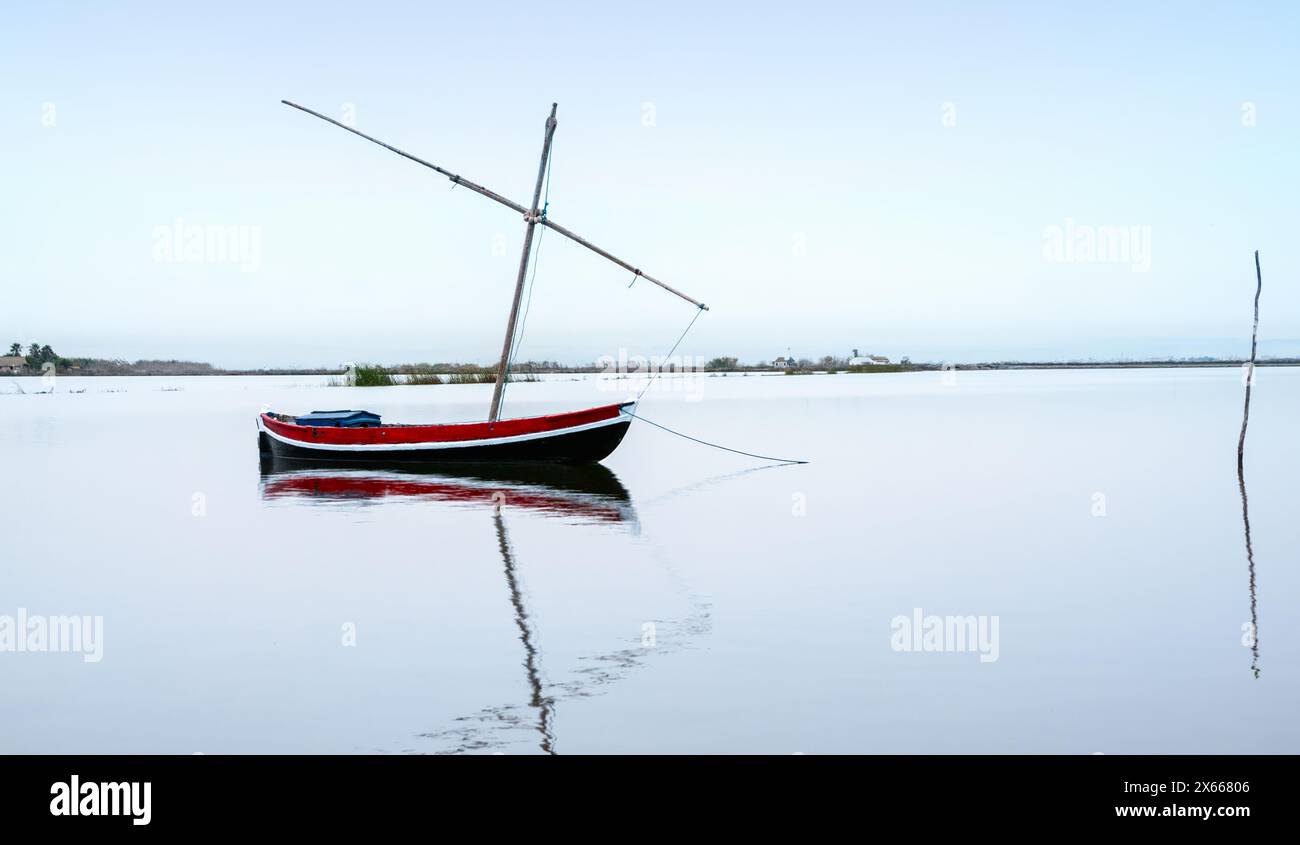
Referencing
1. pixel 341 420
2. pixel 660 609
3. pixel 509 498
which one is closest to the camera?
pixel 660 609

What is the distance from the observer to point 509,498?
78.1 feet

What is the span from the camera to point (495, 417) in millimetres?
29484

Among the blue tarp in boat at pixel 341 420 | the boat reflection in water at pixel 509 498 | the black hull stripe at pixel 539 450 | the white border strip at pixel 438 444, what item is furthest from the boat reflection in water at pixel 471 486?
the blue tarp in boat at pixel 341 420

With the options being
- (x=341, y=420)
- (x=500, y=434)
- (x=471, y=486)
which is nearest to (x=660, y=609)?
(x=471, y=486)

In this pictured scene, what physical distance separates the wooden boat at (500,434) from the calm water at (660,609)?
1.74 meters

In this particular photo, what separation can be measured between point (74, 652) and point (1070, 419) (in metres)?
45.3

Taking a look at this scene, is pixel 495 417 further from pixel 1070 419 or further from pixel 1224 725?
pixel 1070 419

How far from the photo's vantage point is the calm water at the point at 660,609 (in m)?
8.12

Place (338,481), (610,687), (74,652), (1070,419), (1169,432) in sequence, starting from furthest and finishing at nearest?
(1070,419) < (1169,432) < (338,481) < (74,652) < (610,687)

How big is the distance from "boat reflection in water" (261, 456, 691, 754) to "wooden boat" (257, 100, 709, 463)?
53 cm

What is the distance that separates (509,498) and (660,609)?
12016 mm

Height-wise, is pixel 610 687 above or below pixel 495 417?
below

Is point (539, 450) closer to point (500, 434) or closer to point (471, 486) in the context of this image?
point (500, 434)
